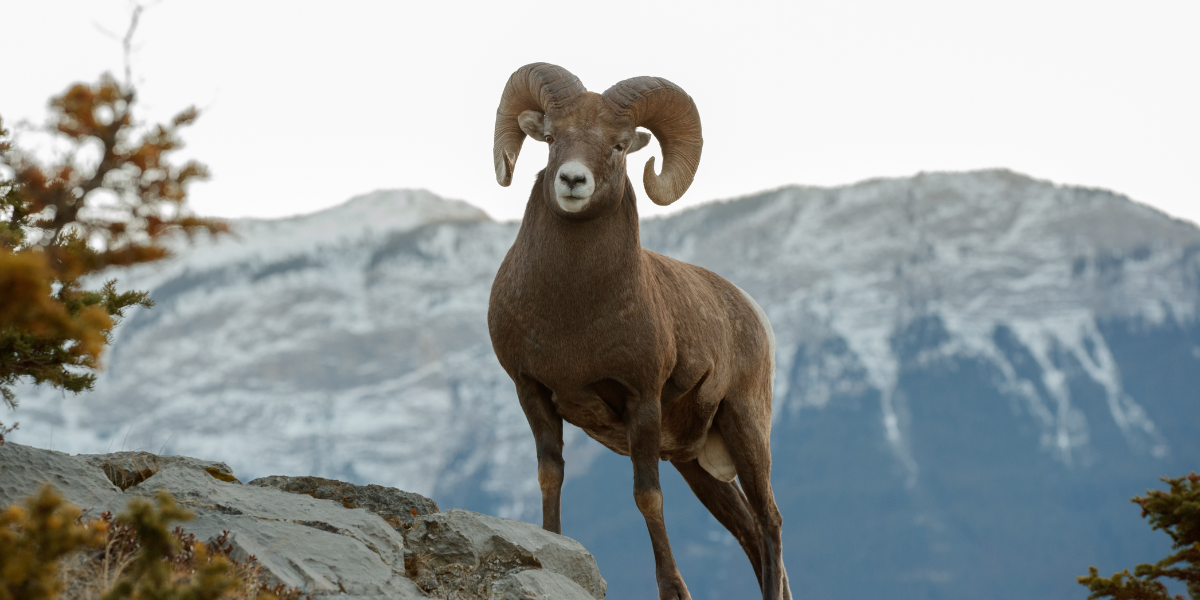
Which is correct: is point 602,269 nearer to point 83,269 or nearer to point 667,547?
point 667,547

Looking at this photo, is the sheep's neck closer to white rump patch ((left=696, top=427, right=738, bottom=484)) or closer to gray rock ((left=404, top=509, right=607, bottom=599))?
gray rock ((left=404, top=509, right=607, bottom=599))

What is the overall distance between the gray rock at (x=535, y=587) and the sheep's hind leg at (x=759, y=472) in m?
2.40

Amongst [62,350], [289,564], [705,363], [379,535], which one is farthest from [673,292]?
[62,350]

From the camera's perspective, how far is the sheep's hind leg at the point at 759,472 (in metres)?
8.84

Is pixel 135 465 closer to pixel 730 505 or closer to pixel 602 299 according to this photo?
pixel 602 299

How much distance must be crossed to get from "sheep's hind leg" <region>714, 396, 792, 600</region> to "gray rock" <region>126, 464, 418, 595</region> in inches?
119

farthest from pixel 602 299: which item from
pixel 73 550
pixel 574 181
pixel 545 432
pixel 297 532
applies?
pixel 73 550

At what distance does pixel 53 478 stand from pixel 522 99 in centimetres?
401

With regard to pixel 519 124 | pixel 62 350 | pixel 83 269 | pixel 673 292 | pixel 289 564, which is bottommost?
pixel 289 564

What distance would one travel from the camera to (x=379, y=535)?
22.7 feet

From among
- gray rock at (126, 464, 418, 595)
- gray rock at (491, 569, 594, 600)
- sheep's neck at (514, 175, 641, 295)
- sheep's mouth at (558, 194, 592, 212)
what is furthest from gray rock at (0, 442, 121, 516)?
sheep's mouth at (558, 194, 592, 212)

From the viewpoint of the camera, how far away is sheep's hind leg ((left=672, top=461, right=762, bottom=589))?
382 inches

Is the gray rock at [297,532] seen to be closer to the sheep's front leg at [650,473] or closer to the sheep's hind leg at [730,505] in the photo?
the sheep's front leg at [650,473]

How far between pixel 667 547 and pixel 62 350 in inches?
165
